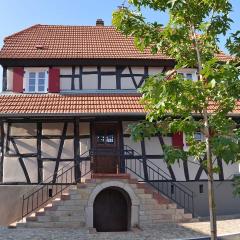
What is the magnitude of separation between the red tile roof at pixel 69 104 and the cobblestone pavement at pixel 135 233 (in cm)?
405

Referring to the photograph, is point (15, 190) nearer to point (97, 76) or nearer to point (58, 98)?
point (58, 98)

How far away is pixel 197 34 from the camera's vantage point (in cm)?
624

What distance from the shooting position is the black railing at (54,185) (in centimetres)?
1339

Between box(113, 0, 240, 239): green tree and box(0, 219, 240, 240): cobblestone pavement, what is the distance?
453cm

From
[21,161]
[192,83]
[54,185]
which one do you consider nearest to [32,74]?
[21,161]

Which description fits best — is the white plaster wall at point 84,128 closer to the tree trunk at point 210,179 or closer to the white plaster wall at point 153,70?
the white plaster wall at point 153,70

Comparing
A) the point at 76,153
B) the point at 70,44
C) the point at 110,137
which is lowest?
the point at 76,153

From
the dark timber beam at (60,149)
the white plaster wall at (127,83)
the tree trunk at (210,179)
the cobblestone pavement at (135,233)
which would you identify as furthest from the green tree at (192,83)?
the white plaster wall at (127,83)

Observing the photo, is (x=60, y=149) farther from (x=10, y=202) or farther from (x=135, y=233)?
(x=135, y=233)

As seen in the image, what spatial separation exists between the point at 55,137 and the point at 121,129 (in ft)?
7.78

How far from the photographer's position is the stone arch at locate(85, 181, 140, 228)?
40.1ft

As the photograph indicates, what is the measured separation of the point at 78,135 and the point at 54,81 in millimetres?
2591

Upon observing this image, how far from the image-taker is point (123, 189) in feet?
41.7

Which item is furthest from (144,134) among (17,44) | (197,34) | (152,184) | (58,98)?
(17,44)
